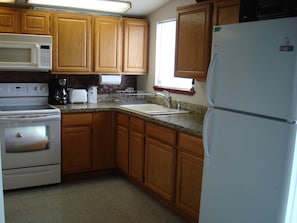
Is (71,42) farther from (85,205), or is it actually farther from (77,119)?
(85,205)

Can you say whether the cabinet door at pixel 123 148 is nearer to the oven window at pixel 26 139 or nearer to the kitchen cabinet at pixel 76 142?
the kitchen cabinet at pixel 76 142

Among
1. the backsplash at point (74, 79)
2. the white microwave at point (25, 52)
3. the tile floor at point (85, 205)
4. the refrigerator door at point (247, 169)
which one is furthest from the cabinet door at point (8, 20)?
the refrigerator door at point (247, 169)

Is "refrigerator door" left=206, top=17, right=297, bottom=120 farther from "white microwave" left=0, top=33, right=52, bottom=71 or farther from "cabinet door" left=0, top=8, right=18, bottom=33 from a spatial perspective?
"cabinet door" left=0, top=8, right=18, bottom=33

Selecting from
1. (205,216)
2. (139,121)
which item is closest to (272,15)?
(205,216)

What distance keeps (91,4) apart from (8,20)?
0.95 metres

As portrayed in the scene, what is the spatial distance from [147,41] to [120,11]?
23.3 inches

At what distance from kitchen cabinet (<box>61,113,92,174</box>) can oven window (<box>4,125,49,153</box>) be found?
0.23 m

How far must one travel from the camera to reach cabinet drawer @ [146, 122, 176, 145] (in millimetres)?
2982

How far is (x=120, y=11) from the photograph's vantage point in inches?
158

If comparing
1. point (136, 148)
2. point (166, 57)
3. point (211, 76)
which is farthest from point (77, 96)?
point (211, 76)

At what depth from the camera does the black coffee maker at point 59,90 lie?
4.05 m

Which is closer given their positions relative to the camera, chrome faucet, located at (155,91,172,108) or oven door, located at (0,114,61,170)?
oven door, located at (0,114,61,170)

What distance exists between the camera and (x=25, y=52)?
3.63 metres

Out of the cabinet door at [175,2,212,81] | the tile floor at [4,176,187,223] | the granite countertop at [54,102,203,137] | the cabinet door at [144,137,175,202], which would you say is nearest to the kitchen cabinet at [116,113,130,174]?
the granite countertop at [54,102,203,137]
